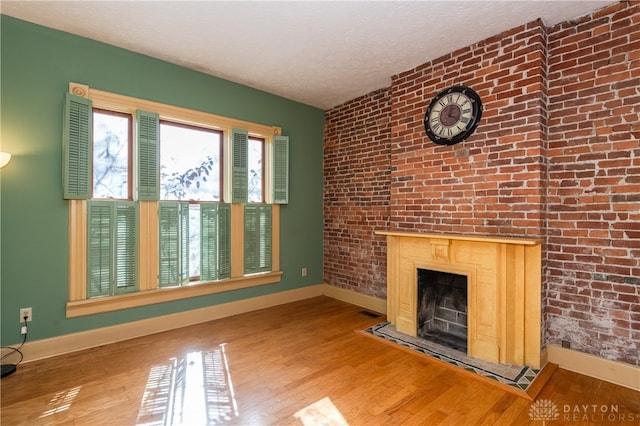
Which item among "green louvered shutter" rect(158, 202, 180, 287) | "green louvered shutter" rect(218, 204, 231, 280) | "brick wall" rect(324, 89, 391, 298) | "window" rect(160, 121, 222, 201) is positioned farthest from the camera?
"brick wall" rect(324, 89, 391, 298)

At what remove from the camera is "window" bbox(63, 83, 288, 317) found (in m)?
2.88

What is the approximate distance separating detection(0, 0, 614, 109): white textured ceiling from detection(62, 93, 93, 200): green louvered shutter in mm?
711

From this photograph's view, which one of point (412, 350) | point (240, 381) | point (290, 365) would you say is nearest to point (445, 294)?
point (412, 350)

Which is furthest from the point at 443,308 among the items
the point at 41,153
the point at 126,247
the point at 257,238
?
the point at 41,153

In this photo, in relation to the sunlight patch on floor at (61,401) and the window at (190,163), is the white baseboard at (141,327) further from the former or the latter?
the window at (190,163)

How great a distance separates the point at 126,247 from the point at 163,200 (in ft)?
2.00

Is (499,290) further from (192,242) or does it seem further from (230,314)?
(192,242)

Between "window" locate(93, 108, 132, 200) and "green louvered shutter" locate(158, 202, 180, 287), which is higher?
"window" locate(93, 108, 132, 200)

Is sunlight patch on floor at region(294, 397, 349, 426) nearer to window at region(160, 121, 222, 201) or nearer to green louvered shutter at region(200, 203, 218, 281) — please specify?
green louvered shutter at region(200, 203, 218, 281)

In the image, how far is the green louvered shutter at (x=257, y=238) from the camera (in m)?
4.02

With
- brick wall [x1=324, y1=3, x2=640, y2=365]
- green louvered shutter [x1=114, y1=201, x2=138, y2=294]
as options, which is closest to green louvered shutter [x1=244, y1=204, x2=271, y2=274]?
green louvered shutter [x1=114, y1=201, x2=138, y2=294]

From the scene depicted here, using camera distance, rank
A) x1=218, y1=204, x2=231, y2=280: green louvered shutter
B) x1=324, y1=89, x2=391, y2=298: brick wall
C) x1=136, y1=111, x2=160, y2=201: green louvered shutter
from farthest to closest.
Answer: x1=324, y1=89, x2=391, y2=298: brick wall < x1=218, y1=204, x2=231, y2=280: green louvered shutter < x1=136, y1=111, x2=160, y2=201: green louvered shutter

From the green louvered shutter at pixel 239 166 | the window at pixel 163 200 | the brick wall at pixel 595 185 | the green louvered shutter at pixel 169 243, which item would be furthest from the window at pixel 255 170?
the brick wall at pixel 595 185

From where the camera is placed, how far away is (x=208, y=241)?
144 inches
